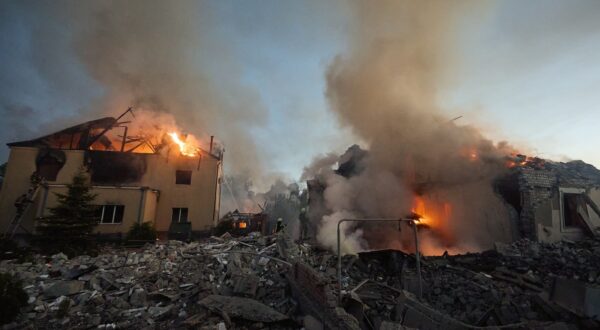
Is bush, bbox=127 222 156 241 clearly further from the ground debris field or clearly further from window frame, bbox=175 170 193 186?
window frame, bbox=175 170 193 186

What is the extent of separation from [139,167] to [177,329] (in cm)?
1835

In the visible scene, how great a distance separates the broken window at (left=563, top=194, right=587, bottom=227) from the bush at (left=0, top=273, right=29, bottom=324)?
20577 millimetres

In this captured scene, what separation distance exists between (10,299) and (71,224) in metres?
9.50

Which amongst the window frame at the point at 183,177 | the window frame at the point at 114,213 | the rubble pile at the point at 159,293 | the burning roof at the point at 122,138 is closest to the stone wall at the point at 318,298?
the rubble pile at the point at 159,293

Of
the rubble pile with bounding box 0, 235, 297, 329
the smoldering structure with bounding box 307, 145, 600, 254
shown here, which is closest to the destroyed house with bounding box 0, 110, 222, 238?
the rubble pile with bounding box 0, 235, 297, 329

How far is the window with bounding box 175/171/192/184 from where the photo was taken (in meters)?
21.9

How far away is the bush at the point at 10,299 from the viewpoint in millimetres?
6332

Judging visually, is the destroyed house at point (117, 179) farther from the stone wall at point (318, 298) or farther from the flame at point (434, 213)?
the flame at point (434, 213)

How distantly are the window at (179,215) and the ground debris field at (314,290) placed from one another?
30.2ft

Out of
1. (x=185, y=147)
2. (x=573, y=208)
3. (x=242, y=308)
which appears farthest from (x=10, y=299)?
(x=573, y=208)

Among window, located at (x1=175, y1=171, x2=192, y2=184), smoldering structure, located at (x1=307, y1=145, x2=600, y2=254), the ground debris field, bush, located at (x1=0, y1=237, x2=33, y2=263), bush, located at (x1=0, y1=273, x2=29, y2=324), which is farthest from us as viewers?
window, located at (x1=175, y1=171, x2=192, y2=184)

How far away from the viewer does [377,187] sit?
17812 mm

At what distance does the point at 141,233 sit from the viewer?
650 inches

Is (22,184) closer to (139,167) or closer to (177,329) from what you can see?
(139,167)
